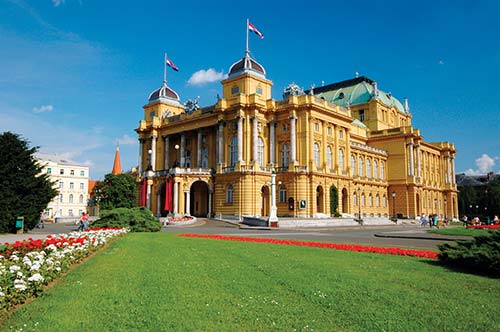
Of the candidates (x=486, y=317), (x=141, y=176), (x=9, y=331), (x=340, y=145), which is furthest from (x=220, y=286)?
(x=141, y=176)

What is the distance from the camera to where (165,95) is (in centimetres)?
7325

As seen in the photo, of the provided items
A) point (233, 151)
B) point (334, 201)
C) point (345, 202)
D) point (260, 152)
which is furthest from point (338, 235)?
point (345, 202)

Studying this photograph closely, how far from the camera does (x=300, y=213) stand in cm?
5441

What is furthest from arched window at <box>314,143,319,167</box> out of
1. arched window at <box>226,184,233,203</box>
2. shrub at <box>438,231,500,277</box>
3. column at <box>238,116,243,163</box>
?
shrub at <box>438,231,500,277</box>

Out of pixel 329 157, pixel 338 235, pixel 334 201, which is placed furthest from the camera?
pixel 329 157

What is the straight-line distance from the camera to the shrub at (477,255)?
1123 centimetres

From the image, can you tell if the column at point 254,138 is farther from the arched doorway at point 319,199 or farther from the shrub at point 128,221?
the shrub at point 128,221

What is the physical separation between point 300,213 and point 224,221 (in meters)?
10.2

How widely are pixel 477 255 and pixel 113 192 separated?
53422mm

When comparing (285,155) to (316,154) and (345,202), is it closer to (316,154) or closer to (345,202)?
(316,154)

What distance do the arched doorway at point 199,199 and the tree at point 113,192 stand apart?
30.9 feet

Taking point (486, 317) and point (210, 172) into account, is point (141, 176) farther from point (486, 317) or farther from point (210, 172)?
point (486, 317)

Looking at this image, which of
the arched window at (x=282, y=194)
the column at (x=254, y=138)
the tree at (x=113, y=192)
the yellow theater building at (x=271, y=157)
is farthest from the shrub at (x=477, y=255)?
the tree at (x=113, y=192)

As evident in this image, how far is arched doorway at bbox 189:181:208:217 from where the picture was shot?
2522 inches
